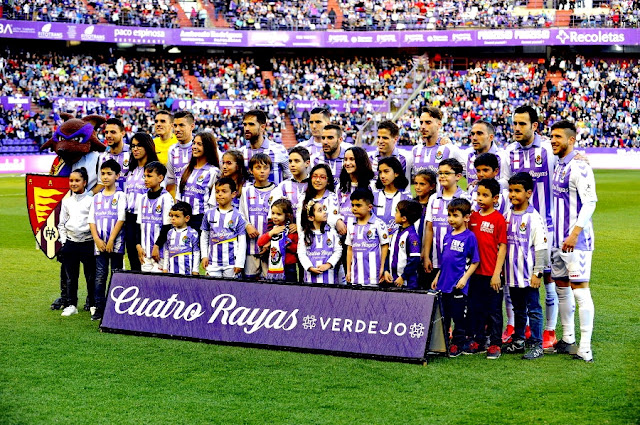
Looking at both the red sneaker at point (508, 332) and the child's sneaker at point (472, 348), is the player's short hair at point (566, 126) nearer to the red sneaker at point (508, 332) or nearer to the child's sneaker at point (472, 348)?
the red sneaker at point (508, 332)

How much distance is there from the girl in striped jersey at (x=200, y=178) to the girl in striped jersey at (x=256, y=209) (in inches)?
15.9

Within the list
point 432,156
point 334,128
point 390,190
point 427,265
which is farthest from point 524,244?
point 334,128

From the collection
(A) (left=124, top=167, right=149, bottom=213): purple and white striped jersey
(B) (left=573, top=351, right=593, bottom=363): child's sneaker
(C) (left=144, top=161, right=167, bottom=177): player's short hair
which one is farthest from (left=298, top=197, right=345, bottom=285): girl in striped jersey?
(B) (left=573, top=351, right=593, bottom=363): child's sneaker

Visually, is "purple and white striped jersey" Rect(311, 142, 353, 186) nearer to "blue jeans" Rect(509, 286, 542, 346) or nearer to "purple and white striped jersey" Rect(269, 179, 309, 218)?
"purple and white striped jersey" Rect(269, 179, 309, 218)

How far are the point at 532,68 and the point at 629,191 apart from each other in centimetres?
2061

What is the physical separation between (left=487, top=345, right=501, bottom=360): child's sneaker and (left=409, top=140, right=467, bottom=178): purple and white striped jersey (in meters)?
1.89

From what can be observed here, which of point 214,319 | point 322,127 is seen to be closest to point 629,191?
point 322,127

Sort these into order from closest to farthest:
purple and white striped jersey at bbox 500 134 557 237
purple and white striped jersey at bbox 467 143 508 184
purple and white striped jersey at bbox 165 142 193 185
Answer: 1. purple and white striped jersey at bbox 500 134 557 237
2. purple and white striped jersey at bbox 467 143 508 184
3. purple and white striped jersey at bbox 165 142 193 185

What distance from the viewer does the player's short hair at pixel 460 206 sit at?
6781 mm

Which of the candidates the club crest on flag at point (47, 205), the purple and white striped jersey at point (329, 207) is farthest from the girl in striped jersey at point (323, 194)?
the club crest on flag at point (47, 205)

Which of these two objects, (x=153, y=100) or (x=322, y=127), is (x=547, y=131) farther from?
(x=322, y=127)

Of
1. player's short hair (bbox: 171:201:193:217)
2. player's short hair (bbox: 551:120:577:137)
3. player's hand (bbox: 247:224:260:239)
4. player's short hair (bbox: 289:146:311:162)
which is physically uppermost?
player's short hair (bbox: 551:120:577:137)

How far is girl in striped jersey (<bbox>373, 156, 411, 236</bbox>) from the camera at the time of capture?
7.27m

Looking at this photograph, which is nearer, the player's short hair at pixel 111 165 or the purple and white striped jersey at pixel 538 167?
the purple and white striped jersey at pixel 538 167
